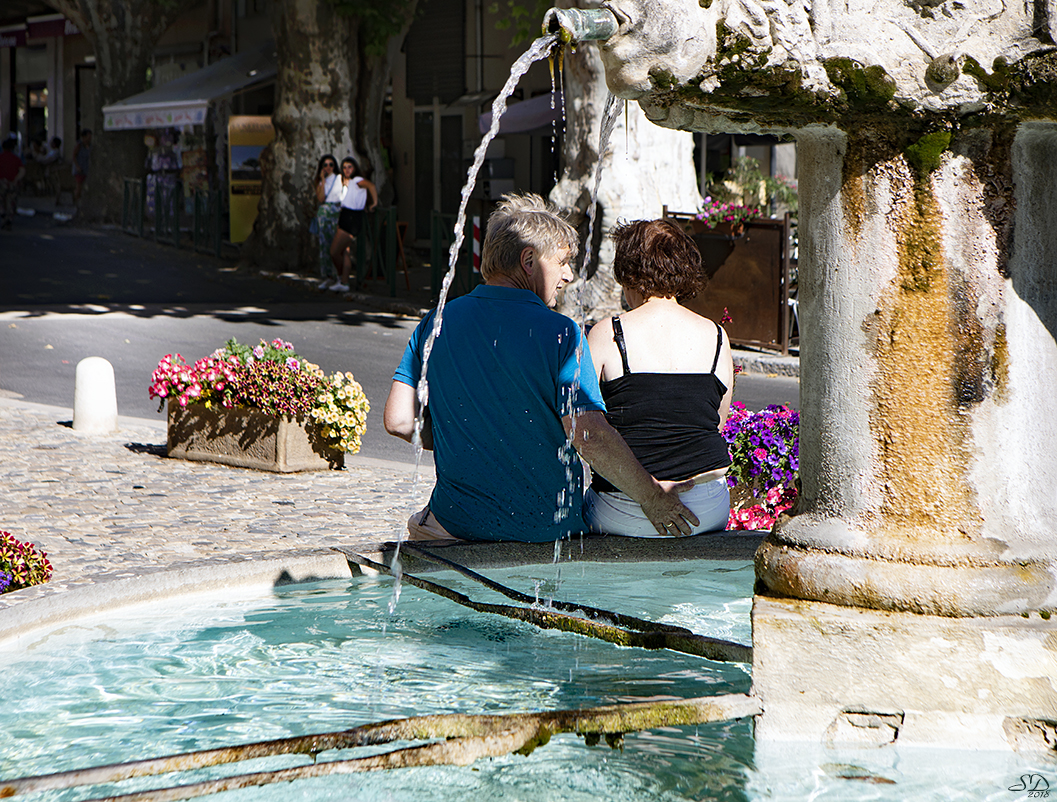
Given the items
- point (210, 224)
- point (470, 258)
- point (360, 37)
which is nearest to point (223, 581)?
point (470, 258)

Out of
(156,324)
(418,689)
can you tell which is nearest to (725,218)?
(156,324)

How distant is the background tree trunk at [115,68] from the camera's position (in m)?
29.1

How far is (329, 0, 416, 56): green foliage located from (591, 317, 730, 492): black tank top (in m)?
16.7

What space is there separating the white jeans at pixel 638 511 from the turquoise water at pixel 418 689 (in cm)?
13

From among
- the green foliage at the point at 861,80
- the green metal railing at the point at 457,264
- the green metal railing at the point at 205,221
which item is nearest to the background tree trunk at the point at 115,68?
the green metal railing at the point at 205,221

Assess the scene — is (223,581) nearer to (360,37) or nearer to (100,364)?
(100,364)

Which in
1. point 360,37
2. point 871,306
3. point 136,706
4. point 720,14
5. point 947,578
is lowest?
point 136,706

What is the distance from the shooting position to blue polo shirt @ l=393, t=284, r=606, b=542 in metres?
4.07

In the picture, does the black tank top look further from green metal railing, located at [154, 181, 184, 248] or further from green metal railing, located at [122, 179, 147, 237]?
green metal railing, located at [122, 179, 147, 237]

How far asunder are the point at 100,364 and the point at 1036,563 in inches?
284

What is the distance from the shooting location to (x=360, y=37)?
2075 centimetres

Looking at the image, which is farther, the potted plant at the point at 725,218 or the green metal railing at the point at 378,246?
the green metal railing at the point at 378,246

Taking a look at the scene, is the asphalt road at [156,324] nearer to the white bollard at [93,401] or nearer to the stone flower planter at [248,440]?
the stone flower planter at [248,440]

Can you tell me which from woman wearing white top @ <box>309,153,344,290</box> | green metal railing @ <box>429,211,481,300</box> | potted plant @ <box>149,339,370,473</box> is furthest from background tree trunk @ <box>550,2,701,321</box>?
potted plant @ <box>149,339,370,473</box>
